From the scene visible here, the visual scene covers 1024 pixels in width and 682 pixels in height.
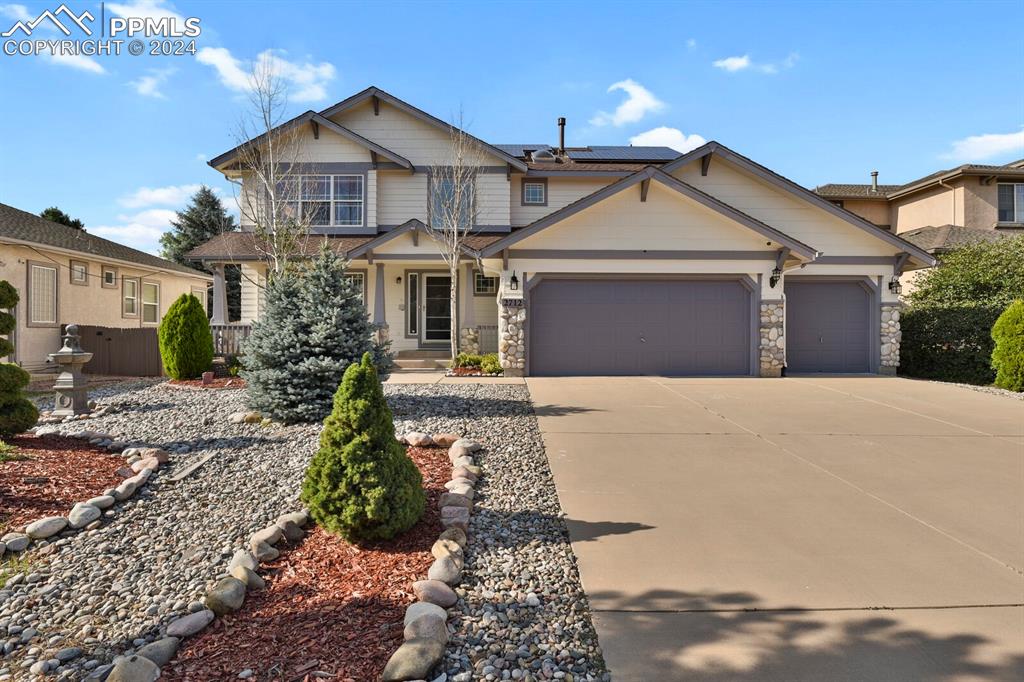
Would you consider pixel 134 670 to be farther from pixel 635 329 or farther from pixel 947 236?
pixel 947 236

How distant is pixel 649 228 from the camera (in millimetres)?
13305

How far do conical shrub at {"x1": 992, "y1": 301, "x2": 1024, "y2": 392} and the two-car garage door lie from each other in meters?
4.44

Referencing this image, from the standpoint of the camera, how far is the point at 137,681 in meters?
2.41

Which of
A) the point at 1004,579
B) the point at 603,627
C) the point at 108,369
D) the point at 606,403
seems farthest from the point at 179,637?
the point at 108,369

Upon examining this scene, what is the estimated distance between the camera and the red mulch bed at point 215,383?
1152cm

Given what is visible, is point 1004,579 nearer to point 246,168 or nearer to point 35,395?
point 35,395

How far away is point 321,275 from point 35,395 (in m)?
7.30

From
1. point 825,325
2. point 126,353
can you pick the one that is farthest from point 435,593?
point 126,353

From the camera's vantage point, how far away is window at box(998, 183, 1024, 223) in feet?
73.4

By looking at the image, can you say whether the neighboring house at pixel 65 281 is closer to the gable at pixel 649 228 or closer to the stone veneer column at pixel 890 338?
the gable at pixel 649 228

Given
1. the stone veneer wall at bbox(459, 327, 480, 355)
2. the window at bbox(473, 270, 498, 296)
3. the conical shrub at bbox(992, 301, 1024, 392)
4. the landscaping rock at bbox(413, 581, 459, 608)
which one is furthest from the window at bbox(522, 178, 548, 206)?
the landscaping rock at bbox(413, 581, 459, 608)

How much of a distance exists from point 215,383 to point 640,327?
9.24 metres

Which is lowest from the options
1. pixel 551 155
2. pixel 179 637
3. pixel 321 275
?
pixel 179 637

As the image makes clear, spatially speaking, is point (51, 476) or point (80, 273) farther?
point (80, 273)
